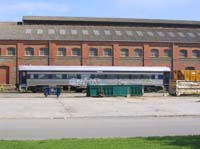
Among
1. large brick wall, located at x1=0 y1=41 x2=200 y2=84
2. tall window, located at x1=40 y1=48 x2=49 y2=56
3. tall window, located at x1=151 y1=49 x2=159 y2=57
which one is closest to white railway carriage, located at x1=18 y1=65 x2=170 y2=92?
large brick wall, located at x1=0 y1=41 x2=200 y2=84

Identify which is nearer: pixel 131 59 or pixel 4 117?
pixel 4 117

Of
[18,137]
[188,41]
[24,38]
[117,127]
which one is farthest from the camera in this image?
[188,41]

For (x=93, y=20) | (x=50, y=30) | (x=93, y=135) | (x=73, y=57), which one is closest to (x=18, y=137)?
(x=93, y=135)

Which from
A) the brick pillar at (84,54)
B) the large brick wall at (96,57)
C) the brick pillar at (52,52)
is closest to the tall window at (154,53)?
the large brick wall at (96,57)

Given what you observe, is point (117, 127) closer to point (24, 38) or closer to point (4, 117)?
point (4, 117)

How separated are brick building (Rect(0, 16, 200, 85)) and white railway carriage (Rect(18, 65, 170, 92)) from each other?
27.8 ft

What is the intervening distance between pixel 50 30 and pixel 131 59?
495 inches

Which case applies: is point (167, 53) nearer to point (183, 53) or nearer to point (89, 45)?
point (183, 53)

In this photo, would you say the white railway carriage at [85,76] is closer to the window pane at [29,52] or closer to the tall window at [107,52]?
the window pane at [29,52]

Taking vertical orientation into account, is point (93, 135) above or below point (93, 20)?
below

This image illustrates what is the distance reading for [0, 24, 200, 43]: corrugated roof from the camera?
70.6 meters

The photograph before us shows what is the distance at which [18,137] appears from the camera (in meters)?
14.7

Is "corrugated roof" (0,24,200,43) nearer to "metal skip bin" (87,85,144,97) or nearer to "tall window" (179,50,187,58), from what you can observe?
"tall window" (179,50,187,58)

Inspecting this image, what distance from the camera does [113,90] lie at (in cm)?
4728
